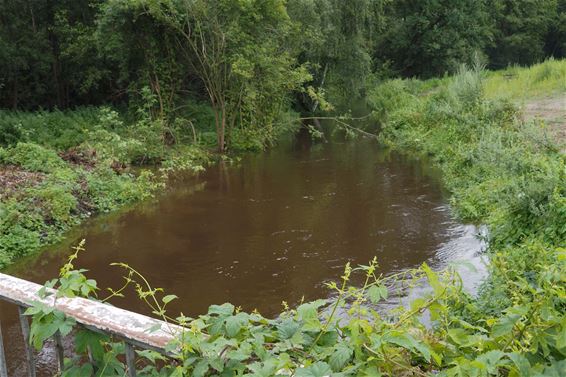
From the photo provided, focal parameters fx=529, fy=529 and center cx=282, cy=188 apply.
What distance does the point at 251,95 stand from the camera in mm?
17156

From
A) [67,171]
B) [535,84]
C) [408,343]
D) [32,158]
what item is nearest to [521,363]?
[408,343]

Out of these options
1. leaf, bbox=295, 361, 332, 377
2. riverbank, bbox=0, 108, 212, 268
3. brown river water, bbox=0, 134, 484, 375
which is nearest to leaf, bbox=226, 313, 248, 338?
leaf, bbox=295, 361, 332, 377

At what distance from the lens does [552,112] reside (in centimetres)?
1606

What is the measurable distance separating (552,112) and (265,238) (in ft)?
36.7

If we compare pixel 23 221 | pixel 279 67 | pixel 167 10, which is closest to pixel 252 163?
pixel 279 67

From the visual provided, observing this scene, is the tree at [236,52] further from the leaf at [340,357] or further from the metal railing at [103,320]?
the leaf at [340,357]

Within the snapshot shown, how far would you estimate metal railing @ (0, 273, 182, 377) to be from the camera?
1.99 metres

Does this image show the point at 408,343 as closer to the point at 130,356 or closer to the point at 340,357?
the point at 340,357

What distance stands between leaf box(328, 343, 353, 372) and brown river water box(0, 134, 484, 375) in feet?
15.2

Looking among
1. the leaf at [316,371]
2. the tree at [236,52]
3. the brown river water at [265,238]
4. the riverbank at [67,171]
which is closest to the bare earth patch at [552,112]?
the brown river water at [265,238]

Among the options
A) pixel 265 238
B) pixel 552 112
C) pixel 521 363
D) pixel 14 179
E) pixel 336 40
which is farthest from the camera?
pixel 336 40

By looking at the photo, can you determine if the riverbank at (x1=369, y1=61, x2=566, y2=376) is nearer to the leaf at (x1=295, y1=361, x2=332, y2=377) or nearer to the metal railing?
the leaf at (x1=295, y1=361, x2=332, y2=377)

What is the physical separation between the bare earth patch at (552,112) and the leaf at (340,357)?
11085mm

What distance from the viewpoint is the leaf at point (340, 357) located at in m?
1.85
